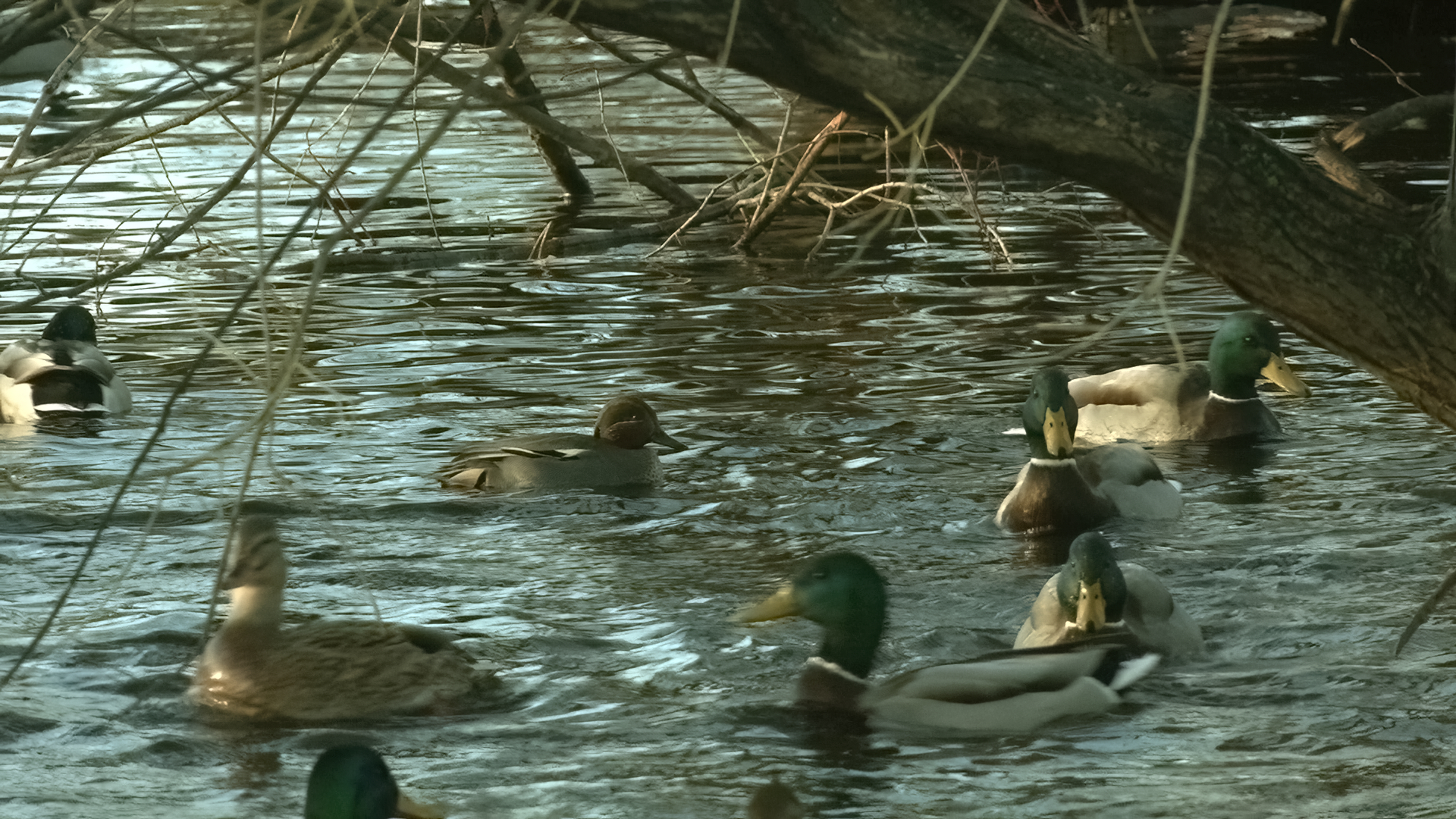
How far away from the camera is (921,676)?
622 cm

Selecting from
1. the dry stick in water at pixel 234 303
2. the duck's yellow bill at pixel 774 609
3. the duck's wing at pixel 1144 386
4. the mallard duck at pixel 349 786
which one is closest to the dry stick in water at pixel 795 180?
the duck's wing at pixel 1144 386

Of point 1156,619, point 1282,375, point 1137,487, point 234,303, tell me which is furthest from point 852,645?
point 1282,375

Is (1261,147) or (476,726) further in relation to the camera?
(476,726)

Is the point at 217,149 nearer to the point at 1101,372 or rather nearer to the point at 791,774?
the point at 1101,372

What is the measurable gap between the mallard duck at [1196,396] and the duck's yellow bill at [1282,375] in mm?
11

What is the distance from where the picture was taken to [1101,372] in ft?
40.2

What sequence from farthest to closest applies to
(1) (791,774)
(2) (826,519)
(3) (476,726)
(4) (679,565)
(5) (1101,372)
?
(5) (1101,372) → (2) (826,519) → (4) (679,565) → (3) (476,726) → (1) (791,774)

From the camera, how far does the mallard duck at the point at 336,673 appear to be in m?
6.37

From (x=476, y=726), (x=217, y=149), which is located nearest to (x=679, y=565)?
(x=476, y=726)

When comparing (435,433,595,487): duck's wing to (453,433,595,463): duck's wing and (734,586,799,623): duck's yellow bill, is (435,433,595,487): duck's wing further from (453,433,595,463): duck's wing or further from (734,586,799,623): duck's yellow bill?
(734,586,799,623): duck's yellow bill

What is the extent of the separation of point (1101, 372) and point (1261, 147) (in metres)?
8.47

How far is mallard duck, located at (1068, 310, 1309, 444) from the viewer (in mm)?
10750

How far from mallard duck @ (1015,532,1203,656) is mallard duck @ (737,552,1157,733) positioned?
182 mm

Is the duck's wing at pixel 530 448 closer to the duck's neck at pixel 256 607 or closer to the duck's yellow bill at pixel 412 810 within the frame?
the duck's neck at pixel 256 607
